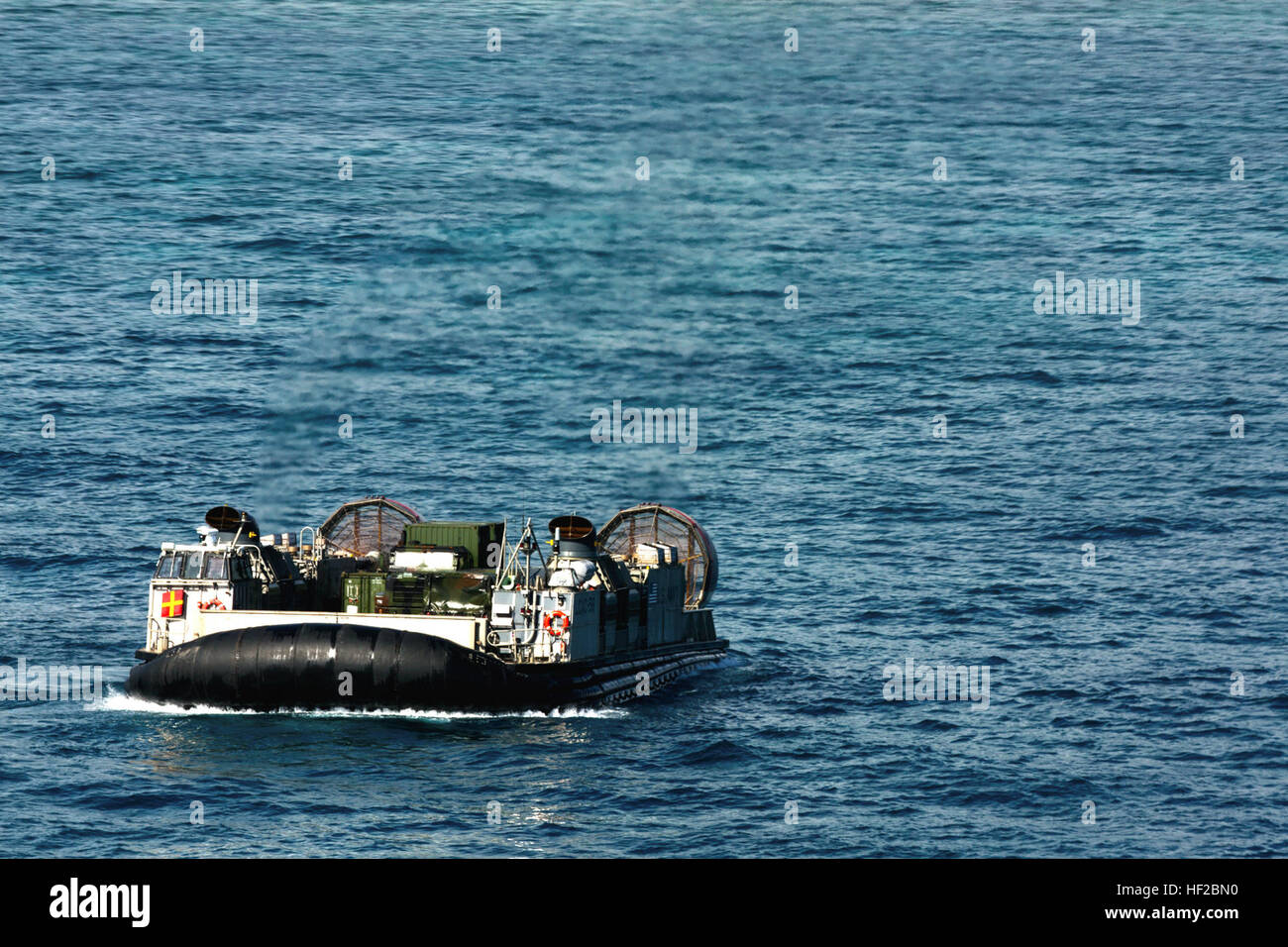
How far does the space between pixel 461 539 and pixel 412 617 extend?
23.5ft

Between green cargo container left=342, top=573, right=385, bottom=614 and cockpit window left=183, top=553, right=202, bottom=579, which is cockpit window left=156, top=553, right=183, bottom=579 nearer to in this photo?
cockpit window left=183, top=553, right=202, bottom=579

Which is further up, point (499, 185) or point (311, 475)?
point (499, 185)

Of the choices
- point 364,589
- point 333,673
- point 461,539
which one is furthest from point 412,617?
point 461,539

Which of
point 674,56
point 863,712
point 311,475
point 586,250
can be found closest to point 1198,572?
point 863,712

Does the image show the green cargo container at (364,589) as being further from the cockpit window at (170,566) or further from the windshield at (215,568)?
the cockpit window at (170,566)

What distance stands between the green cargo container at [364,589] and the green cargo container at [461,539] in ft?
6.61

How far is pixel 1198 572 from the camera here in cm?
7588

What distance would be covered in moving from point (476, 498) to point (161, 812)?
40.7 m

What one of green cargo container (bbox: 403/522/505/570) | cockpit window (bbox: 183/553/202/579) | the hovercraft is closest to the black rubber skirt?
the hovercraft

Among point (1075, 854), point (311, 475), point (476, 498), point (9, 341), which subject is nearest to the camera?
point (1075, 854)

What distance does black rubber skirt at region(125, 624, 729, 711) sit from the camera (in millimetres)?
52469

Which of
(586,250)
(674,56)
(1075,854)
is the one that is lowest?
(1075,854)

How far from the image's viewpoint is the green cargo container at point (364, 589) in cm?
5984
